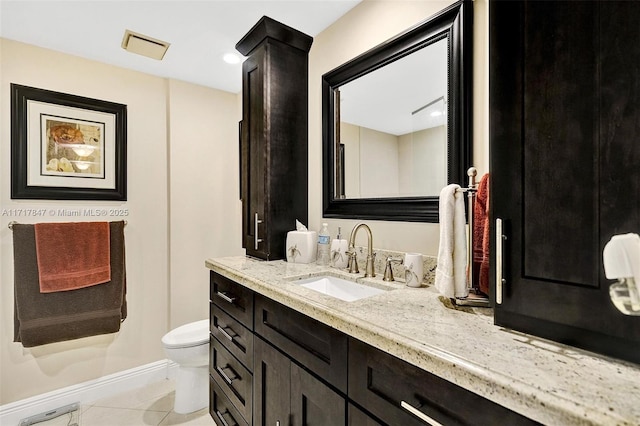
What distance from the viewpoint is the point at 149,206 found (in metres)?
2.53

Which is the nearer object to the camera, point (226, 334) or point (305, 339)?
point (305, 339)

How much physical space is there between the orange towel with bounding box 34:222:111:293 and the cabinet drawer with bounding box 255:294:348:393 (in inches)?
62.7

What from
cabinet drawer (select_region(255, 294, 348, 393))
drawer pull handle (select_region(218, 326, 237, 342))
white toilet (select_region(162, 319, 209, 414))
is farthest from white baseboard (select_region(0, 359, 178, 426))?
cabinet drawer (select_region(255, 294, 348, 393))

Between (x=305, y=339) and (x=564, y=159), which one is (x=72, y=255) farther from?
(x=564, y=159)

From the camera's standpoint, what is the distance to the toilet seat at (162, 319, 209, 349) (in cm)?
199

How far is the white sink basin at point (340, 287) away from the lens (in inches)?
56.1

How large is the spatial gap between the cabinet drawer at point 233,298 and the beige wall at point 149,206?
1.00m

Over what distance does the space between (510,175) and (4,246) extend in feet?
9.35

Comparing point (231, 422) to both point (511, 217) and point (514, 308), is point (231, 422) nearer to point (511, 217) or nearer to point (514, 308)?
point (514, 308)

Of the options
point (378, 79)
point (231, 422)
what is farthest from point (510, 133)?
point (231, 422)

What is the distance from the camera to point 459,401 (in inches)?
25.3

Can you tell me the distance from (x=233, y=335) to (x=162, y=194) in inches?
61.7

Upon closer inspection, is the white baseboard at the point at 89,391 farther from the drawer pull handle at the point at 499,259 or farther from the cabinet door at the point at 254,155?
the drawer pull handle at the point at 499,259

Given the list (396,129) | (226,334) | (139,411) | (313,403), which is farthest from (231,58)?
(139,411)
